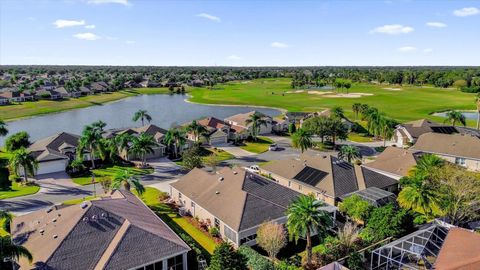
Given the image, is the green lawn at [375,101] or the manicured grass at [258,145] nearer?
the manicured grass at [258,145]

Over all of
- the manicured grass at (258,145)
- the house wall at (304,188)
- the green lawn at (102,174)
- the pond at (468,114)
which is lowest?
the green lawn at (102,174)

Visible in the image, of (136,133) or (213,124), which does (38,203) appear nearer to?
→ (136,133)

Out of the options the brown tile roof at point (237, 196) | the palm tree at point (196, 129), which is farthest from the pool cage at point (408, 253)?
the palm tree at point (196, 129)

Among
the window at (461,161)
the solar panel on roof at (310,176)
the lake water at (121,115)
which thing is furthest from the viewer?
the lake water at (121,115)

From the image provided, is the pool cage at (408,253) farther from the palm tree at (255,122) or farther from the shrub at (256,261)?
the palm tree at (255,122)

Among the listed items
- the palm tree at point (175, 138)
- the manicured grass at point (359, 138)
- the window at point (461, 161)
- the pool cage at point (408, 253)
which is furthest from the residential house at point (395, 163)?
the palm tree at point (175, 138)

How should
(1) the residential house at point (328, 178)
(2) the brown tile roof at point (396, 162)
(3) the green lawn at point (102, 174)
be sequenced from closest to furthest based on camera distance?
(1) the residential house at point (328, 178)
(2) the brown tile roof at point (396, 162)
(3) the green lawn at point (102, 174)

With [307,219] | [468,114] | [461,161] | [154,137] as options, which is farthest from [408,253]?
[468,114]

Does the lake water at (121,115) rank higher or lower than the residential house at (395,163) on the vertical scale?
lower
